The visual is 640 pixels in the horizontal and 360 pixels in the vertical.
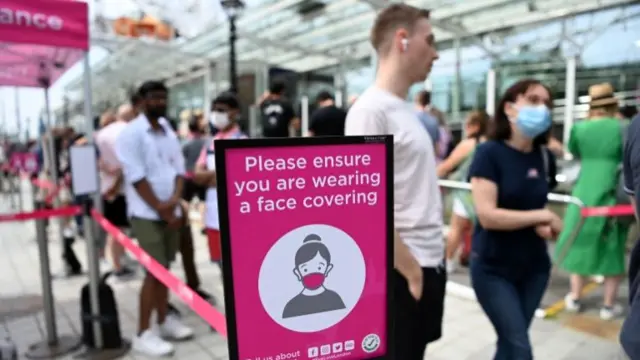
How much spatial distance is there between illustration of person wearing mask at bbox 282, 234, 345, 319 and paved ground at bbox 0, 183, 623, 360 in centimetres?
200

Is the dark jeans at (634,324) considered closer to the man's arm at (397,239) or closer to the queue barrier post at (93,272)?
the man's arm at (397,239)

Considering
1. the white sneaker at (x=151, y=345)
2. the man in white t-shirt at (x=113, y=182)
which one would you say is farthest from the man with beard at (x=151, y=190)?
the man in white t-shirt at (x=113, y=182)

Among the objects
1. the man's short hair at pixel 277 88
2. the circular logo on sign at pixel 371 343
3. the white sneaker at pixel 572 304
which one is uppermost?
the man's short hair at pixel 277 88

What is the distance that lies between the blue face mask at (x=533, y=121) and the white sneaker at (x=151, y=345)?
260cm

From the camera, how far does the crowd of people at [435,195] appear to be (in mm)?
1700

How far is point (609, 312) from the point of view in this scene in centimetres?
381

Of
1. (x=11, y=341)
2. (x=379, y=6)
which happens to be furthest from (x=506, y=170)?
(x=379, y=6)

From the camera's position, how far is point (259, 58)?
47.5 ft

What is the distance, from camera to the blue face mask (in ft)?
7.18

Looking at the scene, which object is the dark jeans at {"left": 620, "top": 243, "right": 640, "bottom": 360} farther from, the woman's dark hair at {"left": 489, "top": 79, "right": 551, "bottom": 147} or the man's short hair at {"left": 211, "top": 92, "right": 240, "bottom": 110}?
the man's short hair at {"left": 211, "top": 92, "right": 240, "bottom": 110}

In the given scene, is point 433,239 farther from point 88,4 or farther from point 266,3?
point 266,3

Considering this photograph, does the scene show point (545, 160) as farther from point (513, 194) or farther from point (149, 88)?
point (149, 88)

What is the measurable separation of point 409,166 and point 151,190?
215cm

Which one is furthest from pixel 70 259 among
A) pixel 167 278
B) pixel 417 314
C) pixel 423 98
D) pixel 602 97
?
pixel 602 97
